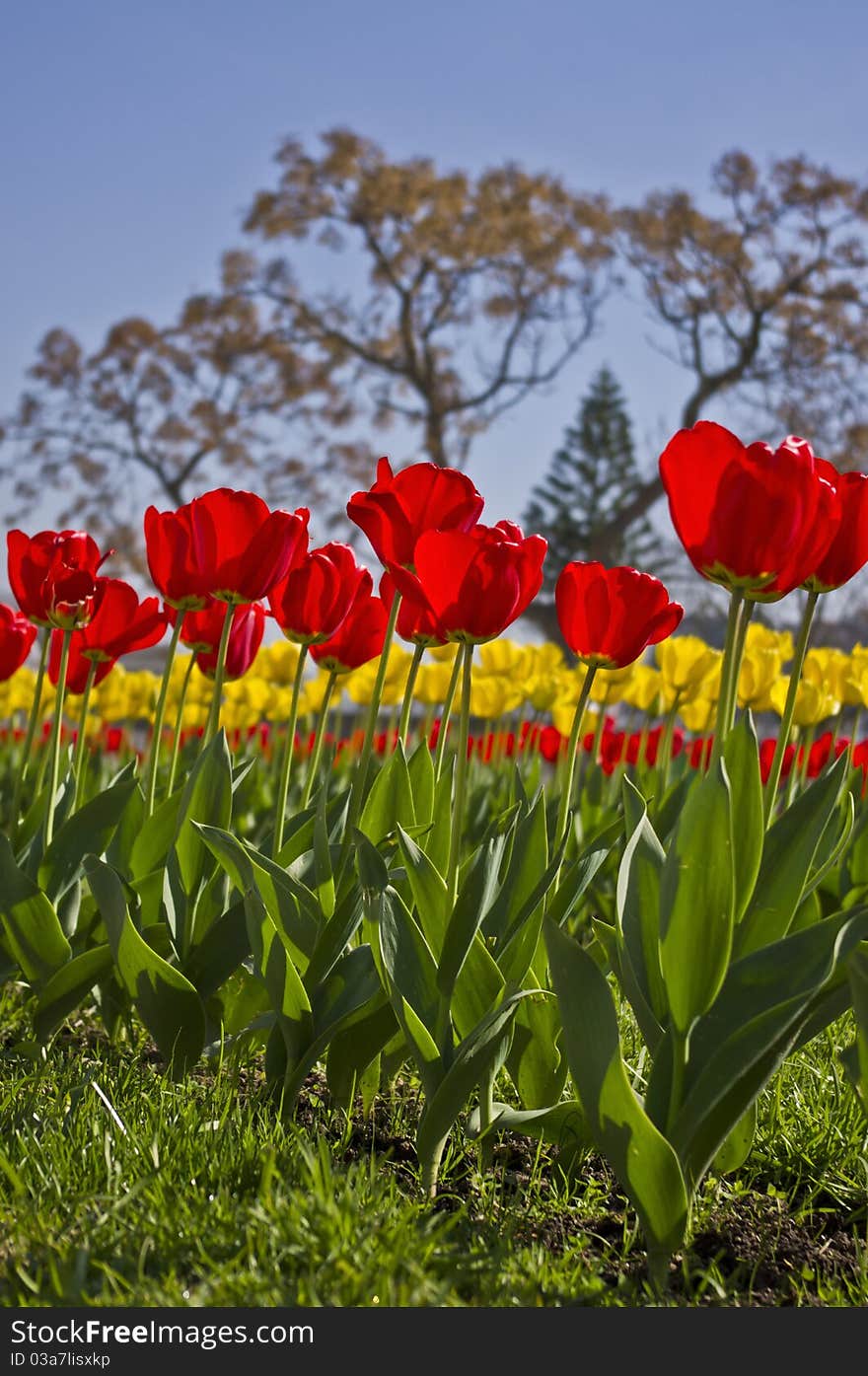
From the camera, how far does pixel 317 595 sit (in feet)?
5.87

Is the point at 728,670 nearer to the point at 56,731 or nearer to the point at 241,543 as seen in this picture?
the point at 241,543

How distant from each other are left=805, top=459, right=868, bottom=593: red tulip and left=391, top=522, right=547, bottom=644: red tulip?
37 cm

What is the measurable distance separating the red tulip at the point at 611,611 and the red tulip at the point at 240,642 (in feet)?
2.18

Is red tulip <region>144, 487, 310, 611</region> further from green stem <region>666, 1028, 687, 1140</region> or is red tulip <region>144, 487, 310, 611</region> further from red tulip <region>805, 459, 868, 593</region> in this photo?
green stem <region>666, 1028, 687, 1140</region>

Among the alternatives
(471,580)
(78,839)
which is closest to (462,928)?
(471,580)

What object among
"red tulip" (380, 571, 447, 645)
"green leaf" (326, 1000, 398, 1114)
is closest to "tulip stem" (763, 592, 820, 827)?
"red tulip" (380, 571, 447, 645)

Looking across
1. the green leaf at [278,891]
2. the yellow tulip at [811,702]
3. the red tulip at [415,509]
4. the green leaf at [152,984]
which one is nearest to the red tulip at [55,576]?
the green leaf at [152,984]

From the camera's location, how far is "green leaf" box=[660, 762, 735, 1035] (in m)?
1.27

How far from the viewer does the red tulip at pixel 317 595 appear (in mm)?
1777

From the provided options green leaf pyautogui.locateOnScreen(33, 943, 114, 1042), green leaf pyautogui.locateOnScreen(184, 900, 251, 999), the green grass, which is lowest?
the green grass

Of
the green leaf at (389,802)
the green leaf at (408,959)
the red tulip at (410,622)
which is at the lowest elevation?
the green leaf at (408,959)

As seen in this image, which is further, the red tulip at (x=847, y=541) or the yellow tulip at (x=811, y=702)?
the yellow tulip at (x=811, y=702)

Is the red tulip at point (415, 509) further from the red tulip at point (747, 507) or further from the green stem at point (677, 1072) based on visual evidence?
the green stem at point (677, 1072)

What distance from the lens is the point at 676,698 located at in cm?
286
